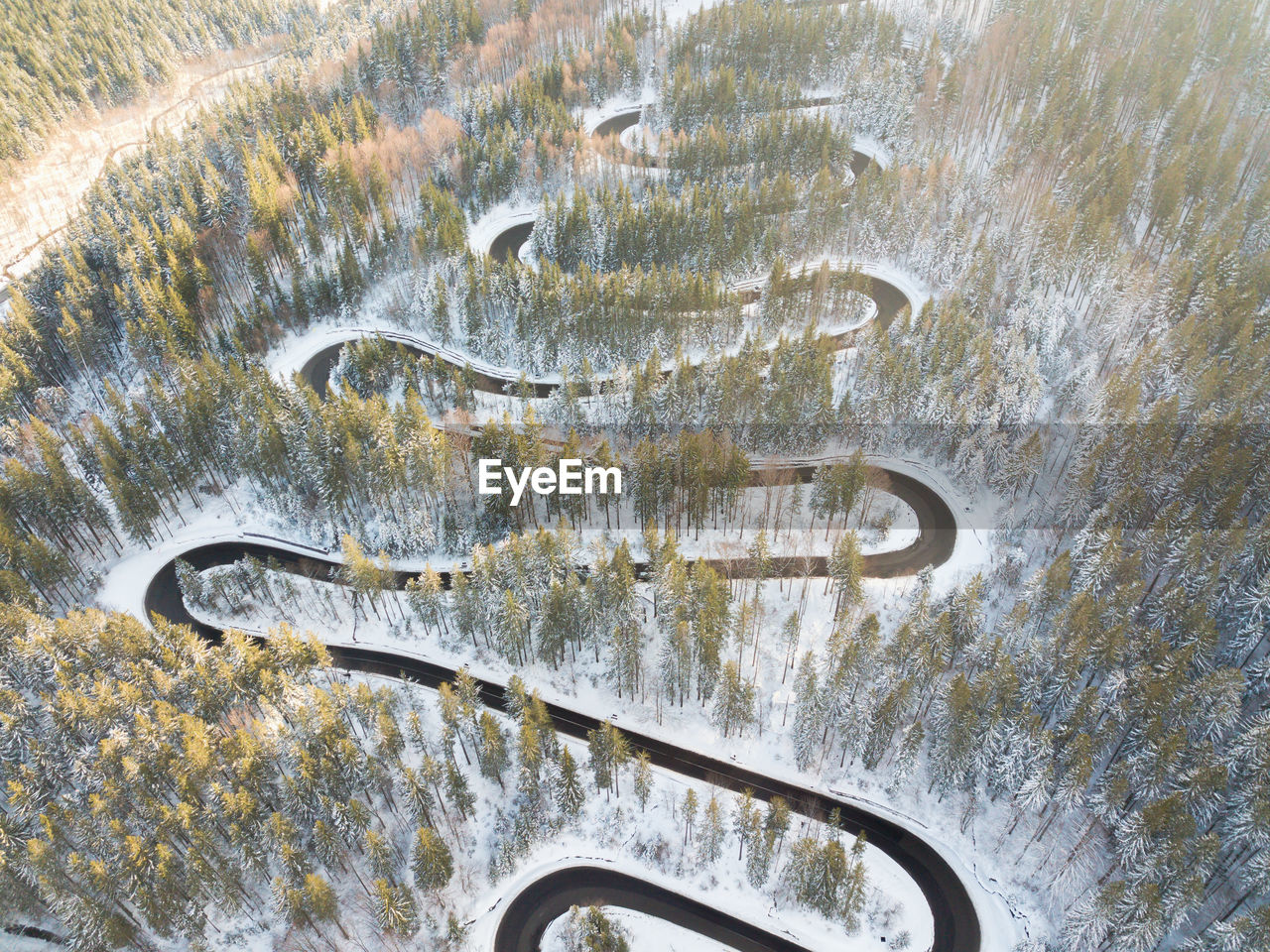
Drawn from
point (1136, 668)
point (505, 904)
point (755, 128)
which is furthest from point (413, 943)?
point (755, 128)

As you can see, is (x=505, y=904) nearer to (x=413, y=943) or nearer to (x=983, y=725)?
(x=413, y=943)

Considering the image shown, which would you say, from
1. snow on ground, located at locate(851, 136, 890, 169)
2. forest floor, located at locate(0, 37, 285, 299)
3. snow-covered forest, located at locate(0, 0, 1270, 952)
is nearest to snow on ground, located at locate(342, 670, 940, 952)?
snow-covered forest, located at locate(0, 0, 1270, 952)

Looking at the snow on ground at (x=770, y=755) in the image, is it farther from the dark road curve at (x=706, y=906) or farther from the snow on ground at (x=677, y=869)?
the dark road curve at (x=706, y=906)

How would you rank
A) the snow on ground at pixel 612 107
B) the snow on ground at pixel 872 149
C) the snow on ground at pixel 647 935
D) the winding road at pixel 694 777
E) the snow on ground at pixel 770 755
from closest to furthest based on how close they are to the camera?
the snow on ground at pixel 647 935 < the winding road at pixel 694 777 < the snow on ground at pixel 770 755 < the snow on ground at pixel 872 149 < the snow on ground at pixel 612 107

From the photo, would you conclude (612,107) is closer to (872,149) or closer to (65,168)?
(872,149)

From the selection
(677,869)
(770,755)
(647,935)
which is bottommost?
(647,935)

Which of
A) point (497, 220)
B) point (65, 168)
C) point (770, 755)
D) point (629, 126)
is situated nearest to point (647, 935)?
point (770, 755)

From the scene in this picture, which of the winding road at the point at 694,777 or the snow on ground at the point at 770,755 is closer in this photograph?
the winding road at the point at 694,777

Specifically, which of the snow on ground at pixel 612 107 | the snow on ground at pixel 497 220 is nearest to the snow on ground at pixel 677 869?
the snow on ground at pixel 497 220

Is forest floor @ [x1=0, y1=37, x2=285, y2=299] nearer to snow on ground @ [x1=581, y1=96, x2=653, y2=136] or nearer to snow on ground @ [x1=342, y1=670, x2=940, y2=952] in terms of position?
snow on ground @ [x1=581, y1=96, x2=653, y2=136]
